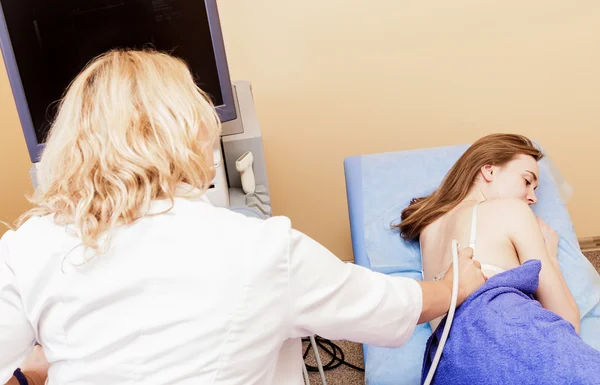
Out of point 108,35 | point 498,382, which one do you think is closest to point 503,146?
point 498,382

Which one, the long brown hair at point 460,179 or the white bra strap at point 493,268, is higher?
the long brown hair at point 460,179


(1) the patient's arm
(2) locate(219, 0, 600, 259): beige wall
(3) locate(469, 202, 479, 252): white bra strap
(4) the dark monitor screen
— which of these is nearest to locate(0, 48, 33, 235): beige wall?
(4) the dark monitor screen

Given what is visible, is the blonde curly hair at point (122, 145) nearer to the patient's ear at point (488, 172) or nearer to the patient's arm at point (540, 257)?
the patient's arm at point (540, 257)

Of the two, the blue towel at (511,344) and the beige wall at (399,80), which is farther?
the beige wall at (399,80)

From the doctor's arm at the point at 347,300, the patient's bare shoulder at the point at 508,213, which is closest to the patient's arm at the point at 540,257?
the patient's bare shoulder at the point at 508,213

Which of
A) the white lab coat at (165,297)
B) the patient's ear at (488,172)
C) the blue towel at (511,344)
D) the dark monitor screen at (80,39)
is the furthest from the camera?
the patient's ear at (488,172)

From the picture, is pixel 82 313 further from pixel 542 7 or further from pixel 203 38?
pixel 542 7

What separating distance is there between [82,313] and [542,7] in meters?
1.90

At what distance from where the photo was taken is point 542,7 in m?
2.13

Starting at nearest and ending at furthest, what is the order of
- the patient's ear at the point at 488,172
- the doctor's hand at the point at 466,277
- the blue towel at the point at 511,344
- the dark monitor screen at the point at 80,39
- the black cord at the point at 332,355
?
the blue towel at the point at 511,344, the doctor's hand at the point at 466,277, the dark monitor screen at the point at 80,39, the patient's ear at the point at 488,172, the black cord at the point at 332,355

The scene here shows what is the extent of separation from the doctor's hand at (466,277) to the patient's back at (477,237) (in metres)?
0.18

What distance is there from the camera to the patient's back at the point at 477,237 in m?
1.52

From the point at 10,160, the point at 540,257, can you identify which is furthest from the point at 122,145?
the point at 10,160

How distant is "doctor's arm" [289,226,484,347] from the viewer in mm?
885
